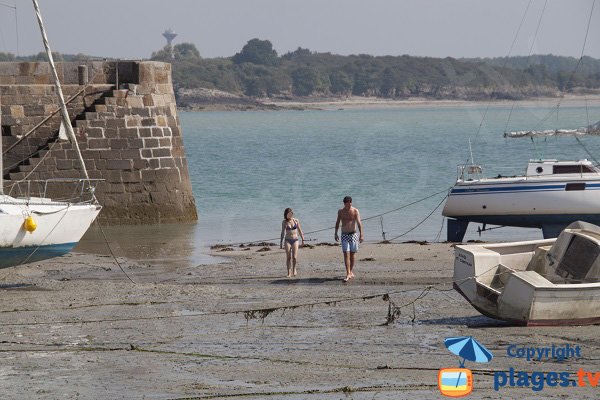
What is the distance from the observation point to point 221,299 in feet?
50.2

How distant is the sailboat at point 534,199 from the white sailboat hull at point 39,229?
8.02 m

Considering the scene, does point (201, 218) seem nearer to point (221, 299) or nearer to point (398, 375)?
point (221, 299)

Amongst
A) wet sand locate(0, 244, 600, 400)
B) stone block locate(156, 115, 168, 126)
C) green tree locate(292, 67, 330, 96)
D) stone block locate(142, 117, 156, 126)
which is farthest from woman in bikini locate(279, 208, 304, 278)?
green tree locate(292, 67, 330, 96)

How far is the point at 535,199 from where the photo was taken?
72.6 feet

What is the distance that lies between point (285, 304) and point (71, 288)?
340 cm

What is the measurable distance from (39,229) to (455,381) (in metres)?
7.88

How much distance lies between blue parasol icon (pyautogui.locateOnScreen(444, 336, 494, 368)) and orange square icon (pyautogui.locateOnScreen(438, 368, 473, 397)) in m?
0.29

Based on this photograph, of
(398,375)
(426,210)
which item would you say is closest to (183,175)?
(426,210)

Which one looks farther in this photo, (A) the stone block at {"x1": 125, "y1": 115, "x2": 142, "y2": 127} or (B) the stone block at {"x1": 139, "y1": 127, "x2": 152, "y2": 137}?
(B) the stone block at {"x1": 139, "y1": 127, "x2": 152, "y2": 137}

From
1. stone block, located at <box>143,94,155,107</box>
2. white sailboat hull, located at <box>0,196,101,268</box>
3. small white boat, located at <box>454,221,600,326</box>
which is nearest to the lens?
small white boat, located at <box>454,221,600,326</box>

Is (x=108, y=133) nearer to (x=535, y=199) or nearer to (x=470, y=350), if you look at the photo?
→ (x=535, y=199)

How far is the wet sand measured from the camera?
10.5m

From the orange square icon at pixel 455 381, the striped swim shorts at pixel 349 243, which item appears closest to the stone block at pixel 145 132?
the striped swim shorts at pixel 349 243

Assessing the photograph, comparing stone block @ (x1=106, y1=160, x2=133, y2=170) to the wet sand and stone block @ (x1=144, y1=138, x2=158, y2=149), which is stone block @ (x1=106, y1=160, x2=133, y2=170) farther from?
the wet sand
